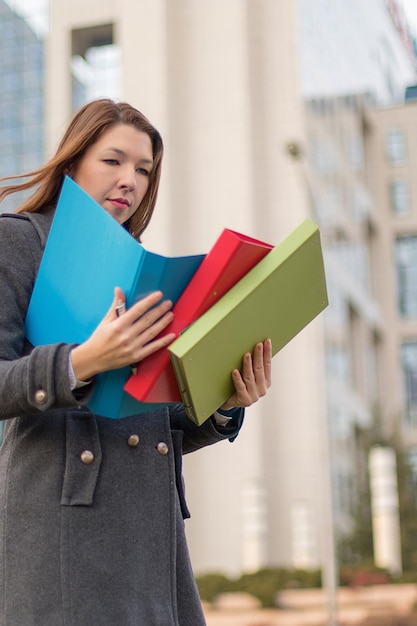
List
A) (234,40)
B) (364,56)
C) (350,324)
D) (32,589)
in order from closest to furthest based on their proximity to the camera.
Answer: (32,589)
(234,40)
(350,324)
(364,56)

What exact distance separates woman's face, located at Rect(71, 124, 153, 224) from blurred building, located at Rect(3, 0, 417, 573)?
25.4 m

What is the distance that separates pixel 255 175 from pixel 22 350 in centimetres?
3002

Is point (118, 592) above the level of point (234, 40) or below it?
below

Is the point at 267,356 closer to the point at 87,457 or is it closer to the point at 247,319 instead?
the point at 247,319

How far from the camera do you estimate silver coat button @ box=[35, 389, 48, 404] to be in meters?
1.90

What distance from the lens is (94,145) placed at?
2279 millimetres

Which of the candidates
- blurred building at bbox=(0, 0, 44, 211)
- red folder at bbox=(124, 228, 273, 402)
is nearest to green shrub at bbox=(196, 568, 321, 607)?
blurred building at bbox=(0, 0, 44, 211)

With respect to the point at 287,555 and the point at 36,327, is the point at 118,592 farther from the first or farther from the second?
the point at 287,555

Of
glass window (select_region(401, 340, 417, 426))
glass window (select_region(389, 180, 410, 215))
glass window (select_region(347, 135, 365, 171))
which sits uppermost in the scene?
glass window (select_region(347, 135, 365, 171))

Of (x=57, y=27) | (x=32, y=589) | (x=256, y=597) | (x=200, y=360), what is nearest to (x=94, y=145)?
(x=200, y=360)

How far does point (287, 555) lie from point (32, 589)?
28.8 metres

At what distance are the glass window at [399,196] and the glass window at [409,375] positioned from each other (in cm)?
518

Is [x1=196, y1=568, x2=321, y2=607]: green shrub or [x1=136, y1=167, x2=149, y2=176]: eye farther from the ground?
[x1=136, y1=167, x2=149, y2=176]: eye

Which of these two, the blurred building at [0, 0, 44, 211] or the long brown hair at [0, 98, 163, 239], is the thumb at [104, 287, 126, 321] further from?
the blurred building at [0, 0, 44, 211]
